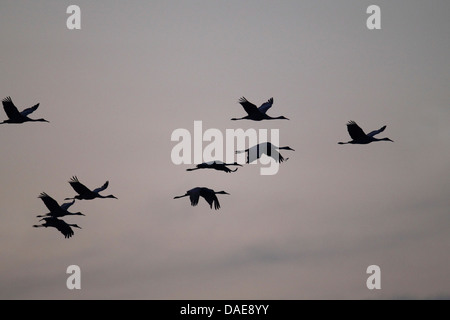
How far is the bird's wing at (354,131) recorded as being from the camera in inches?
2179

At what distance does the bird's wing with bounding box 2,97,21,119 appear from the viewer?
55875 mm

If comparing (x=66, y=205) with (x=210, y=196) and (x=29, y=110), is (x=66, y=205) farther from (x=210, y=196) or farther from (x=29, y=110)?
(x=210, y=196)

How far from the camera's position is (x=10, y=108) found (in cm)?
5619

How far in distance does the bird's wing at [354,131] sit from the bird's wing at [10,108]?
19051 millimetres

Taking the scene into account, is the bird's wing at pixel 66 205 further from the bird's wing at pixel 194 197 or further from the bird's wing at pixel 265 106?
the bird's wing at pixel 265 106

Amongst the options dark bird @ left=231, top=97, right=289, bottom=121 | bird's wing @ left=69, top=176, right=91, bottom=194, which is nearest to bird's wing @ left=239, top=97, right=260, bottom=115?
dark bird @ left=231, top=97, right=289, bottom=121

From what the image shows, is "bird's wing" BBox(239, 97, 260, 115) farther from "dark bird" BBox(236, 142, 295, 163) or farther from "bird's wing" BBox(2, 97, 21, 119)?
"bird's wing" BBox(2, 97, 21, 119)

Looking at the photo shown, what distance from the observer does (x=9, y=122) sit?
57656 millimetres

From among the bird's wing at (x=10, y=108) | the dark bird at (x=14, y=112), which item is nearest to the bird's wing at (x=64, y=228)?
the dark bird at (x=14, y=112)

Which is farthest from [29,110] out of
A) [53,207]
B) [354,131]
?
[354,131]

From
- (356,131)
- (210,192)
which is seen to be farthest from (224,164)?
(356,131)

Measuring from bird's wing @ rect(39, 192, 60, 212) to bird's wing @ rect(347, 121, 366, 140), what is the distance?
17472mm

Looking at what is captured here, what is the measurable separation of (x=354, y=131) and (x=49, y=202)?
708 inches
